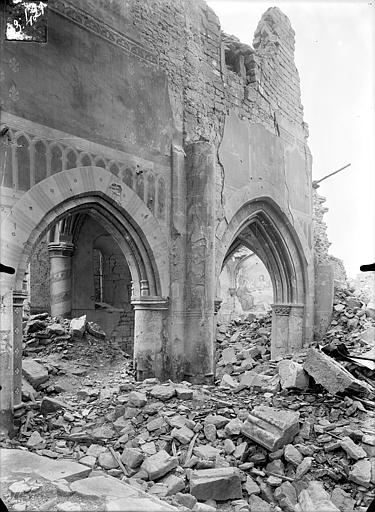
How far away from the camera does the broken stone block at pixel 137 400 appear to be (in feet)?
18.2

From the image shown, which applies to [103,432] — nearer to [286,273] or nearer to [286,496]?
[286,496]

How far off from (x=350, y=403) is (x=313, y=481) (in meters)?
1.55

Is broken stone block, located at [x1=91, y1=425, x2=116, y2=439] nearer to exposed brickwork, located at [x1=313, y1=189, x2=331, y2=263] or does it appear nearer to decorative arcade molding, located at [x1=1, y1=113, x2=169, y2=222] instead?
decorative arcade molding, located at [x1=1, y1=113, x2=169, y2=222]

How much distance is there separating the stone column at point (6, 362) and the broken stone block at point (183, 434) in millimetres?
1872

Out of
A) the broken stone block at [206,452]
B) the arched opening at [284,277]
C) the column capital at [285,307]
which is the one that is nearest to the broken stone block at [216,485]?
the broken stone block at [206,452]

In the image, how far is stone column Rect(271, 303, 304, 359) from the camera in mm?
10961

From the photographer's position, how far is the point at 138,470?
4.11 metres

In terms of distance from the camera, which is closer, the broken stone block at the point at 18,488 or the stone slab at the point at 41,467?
the broken stone block at the point at 18,488

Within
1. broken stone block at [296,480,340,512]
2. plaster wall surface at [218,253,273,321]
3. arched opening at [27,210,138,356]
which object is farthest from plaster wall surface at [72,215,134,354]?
plaster wall surface at [218,253,273,321]

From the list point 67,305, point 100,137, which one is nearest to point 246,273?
point 67,305

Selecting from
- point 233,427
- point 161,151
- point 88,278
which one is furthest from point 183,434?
point 88,278

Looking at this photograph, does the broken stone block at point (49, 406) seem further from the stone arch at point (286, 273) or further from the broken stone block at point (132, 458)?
the stone arch at point (286, 273)

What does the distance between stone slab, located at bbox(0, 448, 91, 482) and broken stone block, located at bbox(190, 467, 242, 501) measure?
91 centimetres

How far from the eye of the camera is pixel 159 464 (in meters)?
4.06
